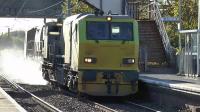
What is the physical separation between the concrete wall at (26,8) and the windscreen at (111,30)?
4181 cm

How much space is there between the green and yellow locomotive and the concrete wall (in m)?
41.9

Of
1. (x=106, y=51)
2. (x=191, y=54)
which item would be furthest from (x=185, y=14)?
(x=106, y=51)

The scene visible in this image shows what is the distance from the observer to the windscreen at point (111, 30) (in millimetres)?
19781

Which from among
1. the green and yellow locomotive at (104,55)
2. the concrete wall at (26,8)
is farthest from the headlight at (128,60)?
the concrete wall at (26,8)

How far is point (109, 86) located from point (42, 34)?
1044cm

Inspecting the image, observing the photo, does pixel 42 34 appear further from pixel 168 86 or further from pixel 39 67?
pixel 168 86

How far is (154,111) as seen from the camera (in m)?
16.7

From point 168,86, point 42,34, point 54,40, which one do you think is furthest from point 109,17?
point 42,34

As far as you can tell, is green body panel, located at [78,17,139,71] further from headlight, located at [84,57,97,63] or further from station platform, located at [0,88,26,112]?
station platform, located at [0,88,26,112]

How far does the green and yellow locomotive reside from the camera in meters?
19.4

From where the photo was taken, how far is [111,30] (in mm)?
20000

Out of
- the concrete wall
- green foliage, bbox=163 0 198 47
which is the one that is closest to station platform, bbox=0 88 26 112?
green foliage, bbox=163 0 198 47

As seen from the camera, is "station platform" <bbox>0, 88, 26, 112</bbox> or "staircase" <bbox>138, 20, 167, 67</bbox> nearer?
"station platform" <bbox>0, 88, 26, 112</bbox>

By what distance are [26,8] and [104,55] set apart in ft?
144
